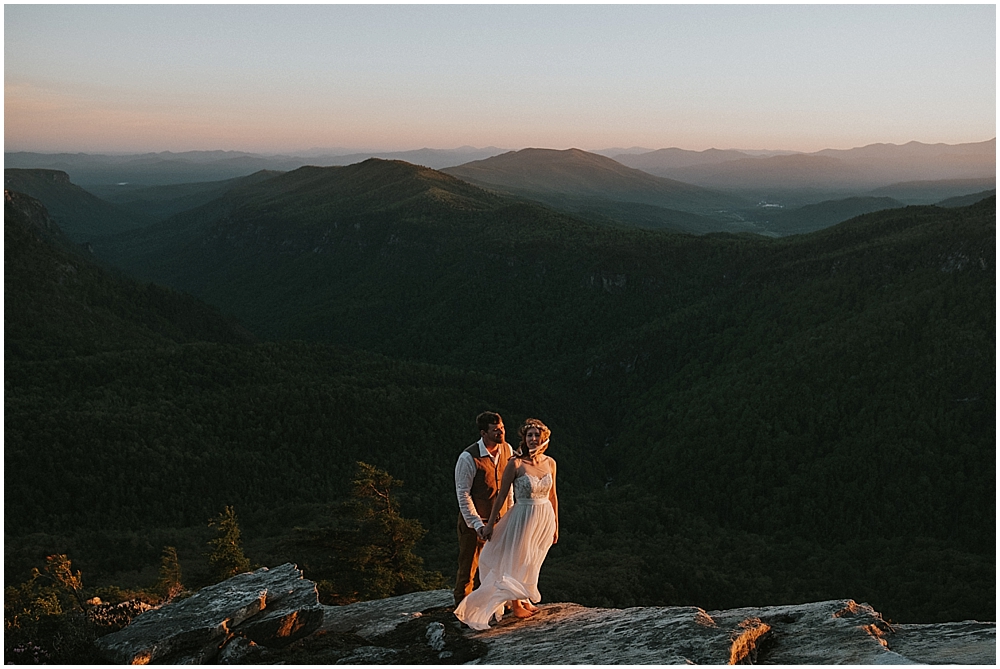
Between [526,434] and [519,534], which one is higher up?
[526,434]

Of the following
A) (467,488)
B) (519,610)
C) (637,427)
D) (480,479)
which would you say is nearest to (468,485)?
(467,488)

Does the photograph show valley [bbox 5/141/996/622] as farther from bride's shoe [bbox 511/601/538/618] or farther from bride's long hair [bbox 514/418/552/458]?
bride's long hair [bbox 514/418/552/458]

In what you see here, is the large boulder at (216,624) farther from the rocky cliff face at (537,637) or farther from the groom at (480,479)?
the groom at (480,479)

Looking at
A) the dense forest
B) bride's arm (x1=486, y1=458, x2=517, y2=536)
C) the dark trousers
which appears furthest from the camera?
the dense forest

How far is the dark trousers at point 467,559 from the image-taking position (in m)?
11.7

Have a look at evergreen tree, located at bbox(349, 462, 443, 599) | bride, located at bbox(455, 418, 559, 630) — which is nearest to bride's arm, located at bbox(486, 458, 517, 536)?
bride, located at bbox(455, 418, 559, 630)

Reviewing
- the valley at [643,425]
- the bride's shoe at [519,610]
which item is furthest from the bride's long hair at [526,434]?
the valley at [643,425]

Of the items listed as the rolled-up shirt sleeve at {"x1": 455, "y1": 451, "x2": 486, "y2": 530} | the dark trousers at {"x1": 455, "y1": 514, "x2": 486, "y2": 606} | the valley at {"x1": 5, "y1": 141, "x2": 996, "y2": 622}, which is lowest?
the valley at {"x1": 5, "y1": 141, "x2": 996, "y2": 622}

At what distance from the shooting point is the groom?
11.2 m

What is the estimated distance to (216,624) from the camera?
36.8ft

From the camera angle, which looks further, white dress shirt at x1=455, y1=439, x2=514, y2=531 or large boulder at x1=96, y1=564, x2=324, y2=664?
white dress shirt at x1=455, y1=439, x2=514, y2=531

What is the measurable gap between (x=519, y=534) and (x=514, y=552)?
30 cm

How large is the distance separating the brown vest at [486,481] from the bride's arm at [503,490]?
0.14m

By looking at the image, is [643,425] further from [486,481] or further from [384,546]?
[486,481]
